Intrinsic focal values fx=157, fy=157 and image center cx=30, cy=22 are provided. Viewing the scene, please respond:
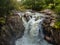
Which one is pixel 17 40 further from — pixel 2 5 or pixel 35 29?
pixel 2 5

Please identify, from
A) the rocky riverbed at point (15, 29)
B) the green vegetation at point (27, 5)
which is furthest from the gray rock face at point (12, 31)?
the green vegetation at point (27, 5)

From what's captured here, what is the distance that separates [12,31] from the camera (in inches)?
362

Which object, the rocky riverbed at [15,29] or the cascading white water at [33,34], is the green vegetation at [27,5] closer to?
the rocky riverbed at [15,29]

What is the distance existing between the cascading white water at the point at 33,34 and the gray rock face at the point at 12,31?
12.6 inches

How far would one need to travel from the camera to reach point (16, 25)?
9531 millimetres

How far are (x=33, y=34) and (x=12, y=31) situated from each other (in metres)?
1.49

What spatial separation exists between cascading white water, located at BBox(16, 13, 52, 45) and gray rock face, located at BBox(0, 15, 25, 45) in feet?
1.05

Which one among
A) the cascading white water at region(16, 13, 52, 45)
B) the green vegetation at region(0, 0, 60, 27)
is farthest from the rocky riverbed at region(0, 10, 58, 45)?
the green vegetation at region(0, 0, 60, 27)

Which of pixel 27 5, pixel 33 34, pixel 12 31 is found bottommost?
pixel 33 34

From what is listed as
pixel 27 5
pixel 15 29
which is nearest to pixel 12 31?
pixel 15 29

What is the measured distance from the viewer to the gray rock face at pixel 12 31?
8.51 metres

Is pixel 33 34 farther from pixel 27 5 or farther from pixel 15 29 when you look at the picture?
pixel 27 5

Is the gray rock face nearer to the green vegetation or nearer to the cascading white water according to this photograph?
the cascading white water

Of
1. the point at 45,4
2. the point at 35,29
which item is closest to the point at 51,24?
the point at 35,29
